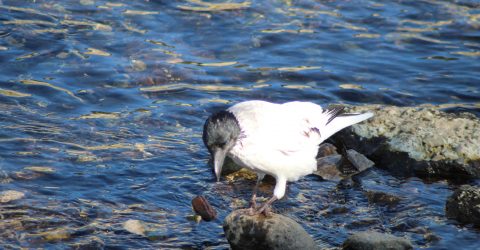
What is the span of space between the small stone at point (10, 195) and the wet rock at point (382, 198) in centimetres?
320

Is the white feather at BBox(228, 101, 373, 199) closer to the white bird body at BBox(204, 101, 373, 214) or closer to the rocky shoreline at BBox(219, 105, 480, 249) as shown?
the white bird body at BBox(204, 101, 373, 214)

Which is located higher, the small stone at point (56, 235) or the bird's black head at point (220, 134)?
the bird's black head at point (220, 134)

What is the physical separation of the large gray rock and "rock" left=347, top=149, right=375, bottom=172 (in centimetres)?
15

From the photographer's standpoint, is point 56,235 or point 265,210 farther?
point 265,210

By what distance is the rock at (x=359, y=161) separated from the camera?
849 centimetres

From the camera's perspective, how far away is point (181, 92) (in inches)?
413

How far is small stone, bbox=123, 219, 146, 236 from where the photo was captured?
7061mm

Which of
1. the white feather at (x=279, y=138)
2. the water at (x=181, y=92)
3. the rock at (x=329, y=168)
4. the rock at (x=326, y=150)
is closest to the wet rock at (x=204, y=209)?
the water at (x=181, y=92)

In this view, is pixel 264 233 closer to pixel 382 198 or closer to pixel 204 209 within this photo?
pixel 204 209

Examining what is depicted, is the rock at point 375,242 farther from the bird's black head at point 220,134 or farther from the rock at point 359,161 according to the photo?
the rock at point 359,161

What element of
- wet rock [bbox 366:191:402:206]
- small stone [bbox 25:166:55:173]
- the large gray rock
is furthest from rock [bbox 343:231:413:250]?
small stone [bbox 25:166:55:173]

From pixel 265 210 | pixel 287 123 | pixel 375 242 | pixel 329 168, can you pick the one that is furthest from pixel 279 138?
pixel 329 168

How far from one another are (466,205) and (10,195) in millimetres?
3976

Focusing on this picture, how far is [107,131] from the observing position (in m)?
9.21
